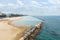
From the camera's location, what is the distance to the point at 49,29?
2555mm

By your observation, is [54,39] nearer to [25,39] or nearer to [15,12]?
[25,39]

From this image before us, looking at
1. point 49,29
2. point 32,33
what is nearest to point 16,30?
point 32,33

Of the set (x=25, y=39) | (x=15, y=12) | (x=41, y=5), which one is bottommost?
(x=25, y=39)

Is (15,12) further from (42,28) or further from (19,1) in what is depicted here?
(42,28)

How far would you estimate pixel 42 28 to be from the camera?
259 cm

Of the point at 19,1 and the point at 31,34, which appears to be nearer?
the point at 31,34

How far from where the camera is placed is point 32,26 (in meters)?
2.55

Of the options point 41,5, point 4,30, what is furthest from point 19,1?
point 4,30

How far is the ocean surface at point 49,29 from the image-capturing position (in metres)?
2.50

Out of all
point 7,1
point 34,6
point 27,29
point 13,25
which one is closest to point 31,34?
point 27,29

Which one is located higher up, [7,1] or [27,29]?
[7,1]

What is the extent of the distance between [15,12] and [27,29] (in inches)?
17.1

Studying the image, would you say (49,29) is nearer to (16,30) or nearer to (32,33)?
(32,33)

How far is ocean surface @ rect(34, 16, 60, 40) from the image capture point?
2500 mm
